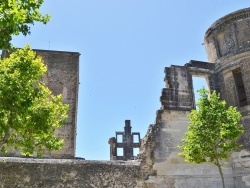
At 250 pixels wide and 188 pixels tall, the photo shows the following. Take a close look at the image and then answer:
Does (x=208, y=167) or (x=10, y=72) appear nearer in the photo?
(x=10, y=72)

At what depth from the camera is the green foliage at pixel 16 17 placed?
5020mm

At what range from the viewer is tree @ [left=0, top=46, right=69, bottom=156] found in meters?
6.76

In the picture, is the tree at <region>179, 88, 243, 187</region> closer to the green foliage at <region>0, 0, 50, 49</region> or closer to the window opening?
the window opening

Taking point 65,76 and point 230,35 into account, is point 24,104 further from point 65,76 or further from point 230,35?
point 65,76

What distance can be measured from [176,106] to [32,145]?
20.3 feet

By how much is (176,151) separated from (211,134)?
1.83 metres

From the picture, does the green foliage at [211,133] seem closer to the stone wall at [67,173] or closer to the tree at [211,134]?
the tree at [211,134]

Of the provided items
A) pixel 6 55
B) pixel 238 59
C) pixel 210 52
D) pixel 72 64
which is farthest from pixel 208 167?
pixel 6 55

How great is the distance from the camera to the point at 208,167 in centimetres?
1188

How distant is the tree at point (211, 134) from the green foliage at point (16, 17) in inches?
259

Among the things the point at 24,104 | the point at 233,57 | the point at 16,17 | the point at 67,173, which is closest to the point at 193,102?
the point at 233,57

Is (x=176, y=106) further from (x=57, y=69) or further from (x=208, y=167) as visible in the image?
(x=57, y=69)

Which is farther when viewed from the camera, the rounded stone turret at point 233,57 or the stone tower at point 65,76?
the stone tower at point 65,76

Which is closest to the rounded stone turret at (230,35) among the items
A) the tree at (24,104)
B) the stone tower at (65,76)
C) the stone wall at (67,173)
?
the stone wall at (67,173)
